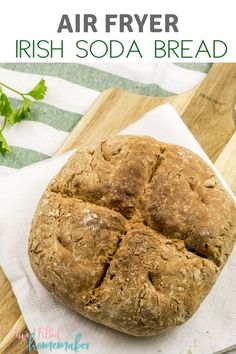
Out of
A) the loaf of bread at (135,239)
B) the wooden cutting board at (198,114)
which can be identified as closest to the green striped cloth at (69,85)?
the wooden cutting board at (198,114)

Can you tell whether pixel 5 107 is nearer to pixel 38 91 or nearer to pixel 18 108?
pixel 18 108

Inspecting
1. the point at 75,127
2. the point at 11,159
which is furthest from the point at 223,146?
the point at 11,159

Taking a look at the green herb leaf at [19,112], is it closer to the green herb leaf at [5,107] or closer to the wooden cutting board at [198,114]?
the green herb leaf at [5,107]

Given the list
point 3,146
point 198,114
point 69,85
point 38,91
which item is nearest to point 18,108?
point 38,91

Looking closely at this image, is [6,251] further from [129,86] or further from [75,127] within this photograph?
[129,86]

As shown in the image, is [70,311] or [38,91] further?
[38,91]
